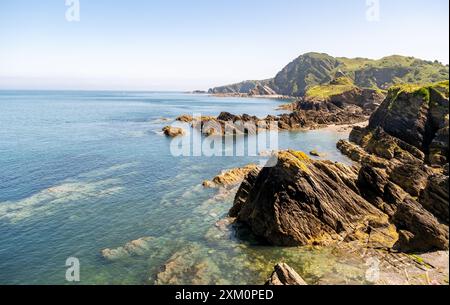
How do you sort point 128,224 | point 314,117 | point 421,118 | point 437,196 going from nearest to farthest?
point 437,196 → point 128,224 → point 421,118 → point 314,117

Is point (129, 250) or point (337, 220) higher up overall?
point (337, 220)

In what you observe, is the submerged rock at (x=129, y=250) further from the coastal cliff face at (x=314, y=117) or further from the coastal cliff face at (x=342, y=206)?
the coastal cliff face at (x=314, y=117)

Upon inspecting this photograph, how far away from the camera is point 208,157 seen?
7200cm

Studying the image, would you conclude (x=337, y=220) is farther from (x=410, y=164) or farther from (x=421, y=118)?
(x=421, y=118)

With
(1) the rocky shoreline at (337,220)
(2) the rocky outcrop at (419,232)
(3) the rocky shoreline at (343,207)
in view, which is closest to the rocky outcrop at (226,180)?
(1) the rocky shoreline at (337,220)

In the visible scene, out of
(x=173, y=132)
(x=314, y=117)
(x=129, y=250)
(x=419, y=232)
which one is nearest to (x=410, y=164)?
(x=419, y=232)

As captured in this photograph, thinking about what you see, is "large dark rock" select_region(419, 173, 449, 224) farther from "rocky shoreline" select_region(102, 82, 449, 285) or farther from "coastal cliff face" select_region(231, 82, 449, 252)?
"rocky shoreline" select_region(102, 82, 449, 285)

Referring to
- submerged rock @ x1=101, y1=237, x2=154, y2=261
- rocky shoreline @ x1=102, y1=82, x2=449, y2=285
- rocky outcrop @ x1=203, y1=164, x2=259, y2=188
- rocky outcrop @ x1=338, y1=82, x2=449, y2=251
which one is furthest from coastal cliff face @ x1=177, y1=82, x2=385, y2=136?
submerged rock @ x1=101, y1=237, x2=154, y2=261

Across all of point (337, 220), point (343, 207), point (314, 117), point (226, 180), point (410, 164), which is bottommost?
point (337, 220)

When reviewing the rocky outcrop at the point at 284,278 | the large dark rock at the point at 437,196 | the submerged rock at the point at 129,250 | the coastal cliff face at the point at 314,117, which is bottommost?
the submerged rock at the point at 129,250

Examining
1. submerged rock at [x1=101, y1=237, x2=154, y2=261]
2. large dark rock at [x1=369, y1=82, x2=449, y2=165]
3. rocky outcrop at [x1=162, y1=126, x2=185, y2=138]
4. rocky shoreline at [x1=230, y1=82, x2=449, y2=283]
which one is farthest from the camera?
rocky outcrop at [x1=162, y1=126, x2=185, y2=138]

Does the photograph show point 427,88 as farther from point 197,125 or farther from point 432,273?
point 197,125

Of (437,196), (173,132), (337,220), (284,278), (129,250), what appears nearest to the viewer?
(284,278)
